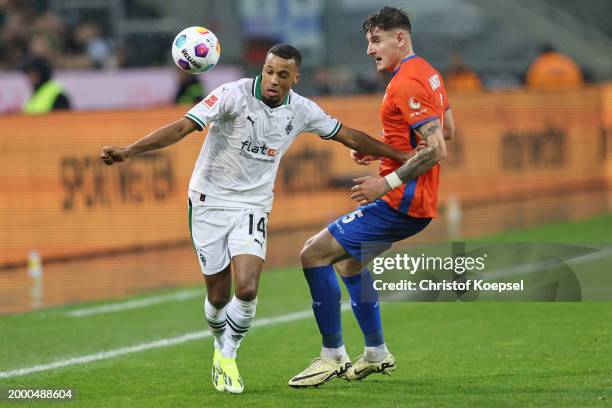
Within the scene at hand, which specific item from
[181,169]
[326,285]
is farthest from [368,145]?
[181,169]

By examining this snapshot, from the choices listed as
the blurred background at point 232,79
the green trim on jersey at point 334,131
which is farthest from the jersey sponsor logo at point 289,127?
the blurred background at point 232,79

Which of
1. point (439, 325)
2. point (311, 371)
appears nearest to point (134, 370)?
point (311, 371)

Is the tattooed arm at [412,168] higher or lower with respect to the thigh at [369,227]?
higher

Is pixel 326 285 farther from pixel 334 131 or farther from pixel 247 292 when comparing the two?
pixel 334 131

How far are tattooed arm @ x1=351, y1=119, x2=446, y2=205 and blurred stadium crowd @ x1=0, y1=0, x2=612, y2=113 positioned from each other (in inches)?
397

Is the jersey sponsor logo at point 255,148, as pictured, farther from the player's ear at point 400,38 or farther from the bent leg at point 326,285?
the player's ear at point 400,38

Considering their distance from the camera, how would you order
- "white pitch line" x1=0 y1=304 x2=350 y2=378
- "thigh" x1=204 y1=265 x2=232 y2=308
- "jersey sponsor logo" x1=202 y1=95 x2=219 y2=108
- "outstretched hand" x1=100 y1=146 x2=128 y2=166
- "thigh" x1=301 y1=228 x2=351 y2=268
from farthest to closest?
"white pitch line" x1=0 y1=304 x2=350 y2=378 < "thigh" x1=204 y1=265 x2=232 y2=308 < "thigh" x1=301 y1=228 x2=351 y2=268 < "jersey sponsor logo" x1=202 y1=95 x2=219 y2=108 < "outstretched hand" x1=100 y1=146 x2=128 y2=166

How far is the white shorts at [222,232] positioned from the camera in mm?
7934

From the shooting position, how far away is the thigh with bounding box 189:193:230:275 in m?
8.02

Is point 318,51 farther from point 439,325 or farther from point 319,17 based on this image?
point 439,325

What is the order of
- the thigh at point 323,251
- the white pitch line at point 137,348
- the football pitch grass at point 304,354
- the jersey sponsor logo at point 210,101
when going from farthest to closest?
the white pitch line at point 137,348, the thigh at point 323,251, the jersey sponsor logo at point 210,101, the football pitch grass at point 304,354

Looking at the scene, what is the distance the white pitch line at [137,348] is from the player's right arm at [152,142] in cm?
210

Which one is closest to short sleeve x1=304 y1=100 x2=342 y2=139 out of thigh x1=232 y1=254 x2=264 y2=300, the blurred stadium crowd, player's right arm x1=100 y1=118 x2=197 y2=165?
player's right arm x1=100 y1=118 x2=197 y2=165

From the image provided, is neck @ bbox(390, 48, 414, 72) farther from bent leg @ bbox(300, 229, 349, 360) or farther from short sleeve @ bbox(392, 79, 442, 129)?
bent leg @ bbox(300, 229, 349, 360)
